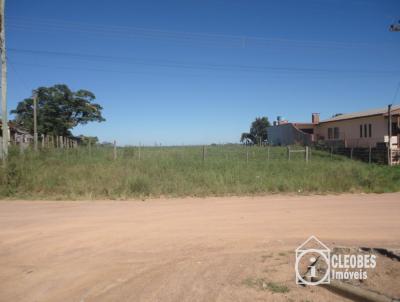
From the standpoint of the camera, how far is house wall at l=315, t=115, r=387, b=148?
25.8m

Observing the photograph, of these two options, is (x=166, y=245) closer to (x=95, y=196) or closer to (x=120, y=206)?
(x=120, y=206)

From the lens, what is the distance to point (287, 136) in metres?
43.1

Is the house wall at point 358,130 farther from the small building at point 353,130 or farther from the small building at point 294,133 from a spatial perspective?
the small building at point 294,133

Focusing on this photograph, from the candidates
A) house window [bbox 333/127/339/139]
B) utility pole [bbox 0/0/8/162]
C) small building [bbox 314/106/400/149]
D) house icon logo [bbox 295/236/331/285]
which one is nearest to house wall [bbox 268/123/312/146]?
small building [bbox 314/106/400/149]

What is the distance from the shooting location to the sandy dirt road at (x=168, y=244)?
407 centimetres

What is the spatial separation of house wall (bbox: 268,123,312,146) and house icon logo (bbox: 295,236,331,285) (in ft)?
106

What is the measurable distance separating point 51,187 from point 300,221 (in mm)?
8701

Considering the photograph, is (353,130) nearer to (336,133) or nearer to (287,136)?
(336,133)

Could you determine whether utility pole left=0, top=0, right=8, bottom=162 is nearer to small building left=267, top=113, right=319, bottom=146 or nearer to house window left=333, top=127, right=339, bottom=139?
house window left=333, top=127, right=339, bottom=139

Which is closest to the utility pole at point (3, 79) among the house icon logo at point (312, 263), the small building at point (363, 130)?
the house icon logo at point (312, 263)

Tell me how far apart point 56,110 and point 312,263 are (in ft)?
156

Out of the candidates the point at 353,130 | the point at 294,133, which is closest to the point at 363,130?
the point at 353,130

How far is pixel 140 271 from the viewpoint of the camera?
4633mm

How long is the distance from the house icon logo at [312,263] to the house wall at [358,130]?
2382 centimetres
